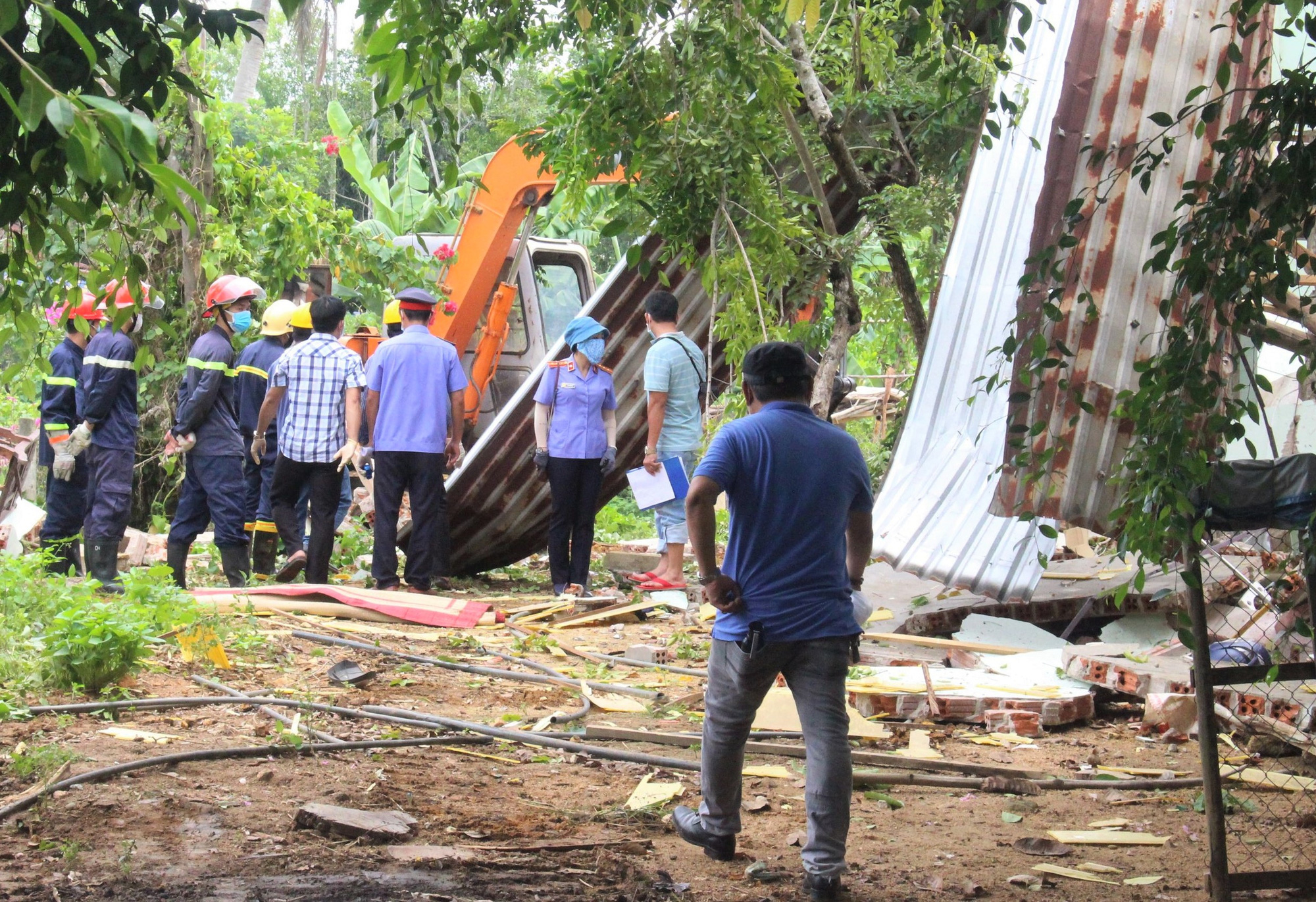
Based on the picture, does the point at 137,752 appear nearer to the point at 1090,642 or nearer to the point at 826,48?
the point at 1090,642

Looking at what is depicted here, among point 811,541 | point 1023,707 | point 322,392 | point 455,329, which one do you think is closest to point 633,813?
point 811,541

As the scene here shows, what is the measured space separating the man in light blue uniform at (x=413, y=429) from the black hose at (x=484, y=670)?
1.62 m

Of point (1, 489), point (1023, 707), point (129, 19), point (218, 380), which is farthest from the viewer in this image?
point (1, 489)

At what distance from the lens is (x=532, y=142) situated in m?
6.01

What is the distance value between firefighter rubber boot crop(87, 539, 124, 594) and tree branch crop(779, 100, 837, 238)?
4969 mm

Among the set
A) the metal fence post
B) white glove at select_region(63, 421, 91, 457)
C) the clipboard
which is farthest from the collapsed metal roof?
white glove at select_region(63, 421, 91, 457)

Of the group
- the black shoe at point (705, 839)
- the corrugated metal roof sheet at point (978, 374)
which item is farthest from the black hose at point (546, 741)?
the corrugated metal roof sheet at point (978, 374)

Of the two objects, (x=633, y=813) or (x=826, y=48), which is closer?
(x=633, y=813)

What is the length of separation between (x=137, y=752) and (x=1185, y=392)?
3.73 m

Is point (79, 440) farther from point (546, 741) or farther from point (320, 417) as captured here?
point (546, 741)

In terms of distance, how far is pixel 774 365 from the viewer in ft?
13.2

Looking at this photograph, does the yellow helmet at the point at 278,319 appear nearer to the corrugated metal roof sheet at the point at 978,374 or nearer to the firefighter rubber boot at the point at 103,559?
the firefighter rubber boot at the point at 103,559

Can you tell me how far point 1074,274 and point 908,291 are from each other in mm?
3651

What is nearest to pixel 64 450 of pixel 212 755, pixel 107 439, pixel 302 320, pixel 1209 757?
pixel 107 439
